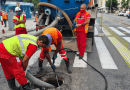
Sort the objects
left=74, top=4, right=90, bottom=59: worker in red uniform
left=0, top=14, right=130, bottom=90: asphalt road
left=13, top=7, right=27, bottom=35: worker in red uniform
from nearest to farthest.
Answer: left=0, top=14, right=130, bottom=90: asphalt road → left=74, top=4, right=90, bottom=59: worker in red uniform → left=13, top=7, right=27, bottom=35: worker in red uniform

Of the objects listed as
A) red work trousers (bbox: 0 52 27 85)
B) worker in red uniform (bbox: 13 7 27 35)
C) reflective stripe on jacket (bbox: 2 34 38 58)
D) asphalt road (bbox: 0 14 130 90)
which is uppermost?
worker in red uniform (bbox: 13 7 27 35)

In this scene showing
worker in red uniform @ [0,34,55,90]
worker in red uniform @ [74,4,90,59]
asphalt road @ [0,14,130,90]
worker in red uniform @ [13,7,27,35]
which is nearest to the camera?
worker in red uniform @ [0,34,55,90]

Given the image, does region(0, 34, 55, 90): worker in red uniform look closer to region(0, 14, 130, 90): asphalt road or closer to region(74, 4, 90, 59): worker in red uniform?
region(0, 14, 130, 90): asphalt road

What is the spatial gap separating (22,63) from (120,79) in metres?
2.48

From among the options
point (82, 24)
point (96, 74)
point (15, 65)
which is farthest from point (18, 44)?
point (82, 24)

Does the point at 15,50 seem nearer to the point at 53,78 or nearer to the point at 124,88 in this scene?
the point at 53,78

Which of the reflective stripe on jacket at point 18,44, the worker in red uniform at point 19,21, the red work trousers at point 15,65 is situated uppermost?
the worker in red uniform at point 19,21

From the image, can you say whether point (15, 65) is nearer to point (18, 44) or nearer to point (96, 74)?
point (18, 44)

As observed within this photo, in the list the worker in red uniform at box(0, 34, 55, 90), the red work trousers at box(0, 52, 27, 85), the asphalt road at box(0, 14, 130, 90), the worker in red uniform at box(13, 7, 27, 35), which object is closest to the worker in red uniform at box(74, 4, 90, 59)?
the asphalt road at box(0, 14, 130, 90)

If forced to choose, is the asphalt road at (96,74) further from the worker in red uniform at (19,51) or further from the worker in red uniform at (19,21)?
the worker in red uniform at (19,21)

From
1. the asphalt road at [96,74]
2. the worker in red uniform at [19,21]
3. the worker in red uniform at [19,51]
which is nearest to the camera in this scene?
the worker in red uniform at [19,51]

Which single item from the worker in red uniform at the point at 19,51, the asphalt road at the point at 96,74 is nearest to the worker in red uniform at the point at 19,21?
the asphalt road at the point at 96,74

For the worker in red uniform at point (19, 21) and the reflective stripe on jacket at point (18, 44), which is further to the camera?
the worker in red uniform at point (19, 21)

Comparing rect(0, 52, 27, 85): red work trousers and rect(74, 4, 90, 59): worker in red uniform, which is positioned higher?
rect(74, 4, 90, 59): worker in red uniform
